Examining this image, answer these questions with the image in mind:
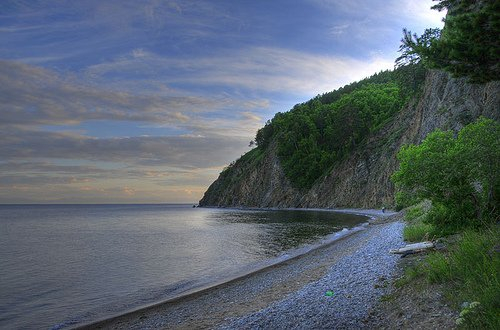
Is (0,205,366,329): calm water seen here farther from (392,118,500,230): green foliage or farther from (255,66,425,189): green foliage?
(255,66,425,189): green foliage

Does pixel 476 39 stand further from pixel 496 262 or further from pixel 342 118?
pixel 342 118

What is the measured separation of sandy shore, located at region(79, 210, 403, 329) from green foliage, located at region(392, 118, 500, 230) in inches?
136

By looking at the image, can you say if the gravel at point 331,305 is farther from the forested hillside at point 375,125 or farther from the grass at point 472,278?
the forested hillside at point 375,125

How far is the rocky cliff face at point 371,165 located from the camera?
130ft

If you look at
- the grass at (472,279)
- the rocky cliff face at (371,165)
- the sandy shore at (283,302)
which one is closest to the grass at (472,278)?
the grass at (472,279)

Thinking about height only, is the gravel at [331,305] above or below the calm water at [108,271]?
above

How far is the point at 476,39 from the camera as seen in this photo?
8.46 meters

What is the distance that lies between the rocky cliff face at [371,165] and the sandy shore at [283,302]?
21.4 meters

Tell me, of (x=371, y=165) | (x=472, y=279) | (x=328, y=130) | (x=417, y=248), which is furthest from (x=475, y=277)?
(x=328, y=130)

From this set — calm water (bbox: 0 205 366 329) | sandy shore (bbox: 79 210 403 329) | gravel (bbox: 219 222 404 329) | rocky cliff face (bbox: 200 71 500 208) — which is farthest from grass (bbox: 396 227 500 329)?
rocky cliff face (bbox: 200 71 500 208)

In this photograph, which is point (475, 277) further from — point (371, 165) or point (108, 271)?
point (371, 165)

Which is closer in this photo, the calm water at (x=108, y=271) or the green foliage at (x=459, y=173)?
the green foliage at (x=459, y=173)

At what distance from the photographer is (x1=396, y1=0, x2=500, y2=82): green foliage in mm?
8203

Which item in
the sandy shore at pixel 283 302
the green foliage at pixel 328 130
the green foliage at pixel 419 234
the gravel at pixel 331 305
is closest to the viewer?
the gravel at pixel 331 305
